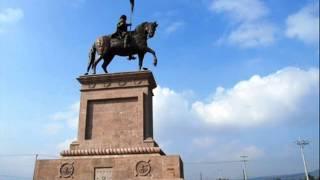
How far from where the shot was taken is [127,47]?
18.8 metres

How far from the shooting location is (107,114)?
17.7 metres

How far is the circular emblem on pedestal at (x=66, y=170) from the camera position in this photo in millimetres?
16078

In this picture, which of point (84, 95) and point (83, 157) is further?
point (84, 95)

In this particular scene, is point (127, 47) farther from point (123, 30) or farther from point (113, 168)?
point (113, 168)

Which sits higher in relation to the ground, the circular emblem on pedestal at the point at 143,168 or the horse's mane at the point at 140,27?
the horse's mane at the point at 140,27

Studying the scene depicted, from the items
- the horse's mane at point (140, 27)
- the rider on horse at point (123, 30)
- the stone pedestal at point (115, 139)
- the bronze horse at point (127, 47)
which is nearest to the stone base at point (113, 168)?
the stone pedestal at point (115, 139)

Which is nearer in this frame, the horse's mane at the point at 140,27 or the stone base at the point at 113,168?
the stone base at the point at 113,168

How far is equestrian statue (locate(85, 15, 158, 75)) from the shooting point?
18891 mm

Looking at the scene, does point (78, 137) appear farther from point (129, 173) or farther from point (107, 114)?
point (129, 173)

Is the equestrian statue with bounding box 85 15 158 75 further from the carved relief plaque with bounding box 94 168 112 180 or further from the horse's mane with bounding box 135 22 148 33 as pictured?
the carved relief plaque with bounding box 94 168 112 180

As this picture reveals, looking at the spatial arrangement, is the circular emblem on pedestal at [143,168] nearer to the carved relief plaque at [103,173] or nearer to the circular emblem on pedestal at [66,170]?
the carved relief plaque at [103,173]

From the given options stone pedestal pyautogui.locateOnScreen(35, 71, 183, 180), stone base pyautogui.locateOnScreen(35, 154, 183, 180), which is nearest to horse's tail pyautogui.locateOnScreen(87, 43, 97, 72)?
stone pedestal pyautogui.locateOnScreen(35, 71, 183, 180)

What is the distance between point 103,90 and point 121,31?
3.36 m

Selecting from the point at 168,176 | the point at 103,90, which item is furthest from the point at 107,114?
the point at 168,176
